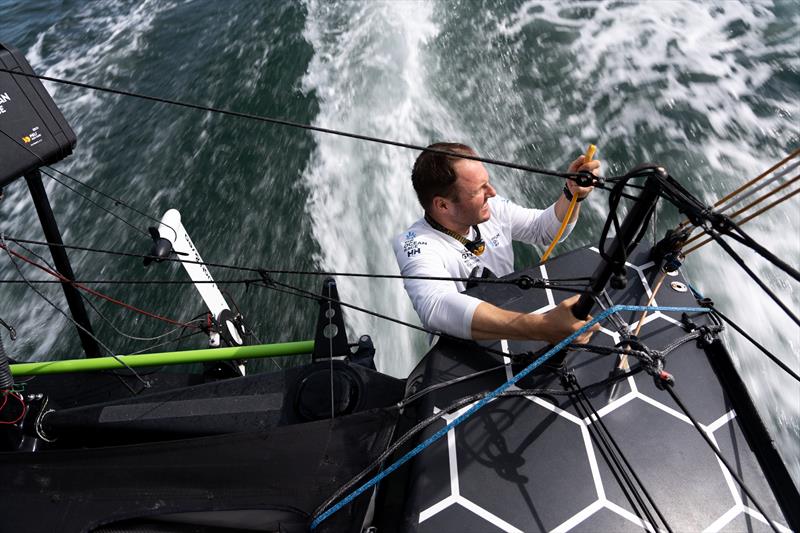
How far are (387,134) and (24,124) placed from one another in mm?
3578

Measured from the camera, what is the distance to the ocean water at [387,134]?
15.7 ft

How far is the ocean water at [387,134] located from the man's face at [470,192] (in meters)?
2.09

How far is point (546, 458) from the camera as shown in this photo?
202 cm

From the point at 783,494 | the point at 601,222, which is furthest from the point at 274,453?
the point at 601,222

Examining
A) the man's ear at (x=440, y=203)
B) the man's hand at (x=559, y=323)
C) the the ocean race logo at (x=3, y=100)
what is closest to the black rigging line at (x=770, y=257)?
the man's hand at (x=559, y=323)

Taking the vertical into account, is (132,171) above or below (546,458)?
below

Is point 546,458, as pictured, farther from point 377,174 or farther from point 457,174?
point 377,174

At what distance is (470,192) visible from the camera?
8.34 ft

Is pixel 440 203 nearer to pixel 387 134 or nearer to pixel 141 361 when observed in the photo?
pixel 141 361

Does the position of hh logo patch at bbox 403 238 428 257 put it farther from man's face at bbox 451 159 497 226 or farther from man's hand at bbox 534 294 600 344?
man's hand at bbox 534 294 600 344

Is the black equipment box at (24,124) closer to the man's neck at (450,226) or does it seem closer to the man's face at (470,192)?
the man's neck at (450,226)

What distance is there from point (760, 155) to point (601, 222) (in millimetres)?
1694

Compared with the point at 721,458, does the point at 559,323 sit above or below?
above

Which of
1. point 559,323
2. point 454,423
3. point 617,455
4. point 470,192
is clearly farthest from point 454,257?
point 617,455
